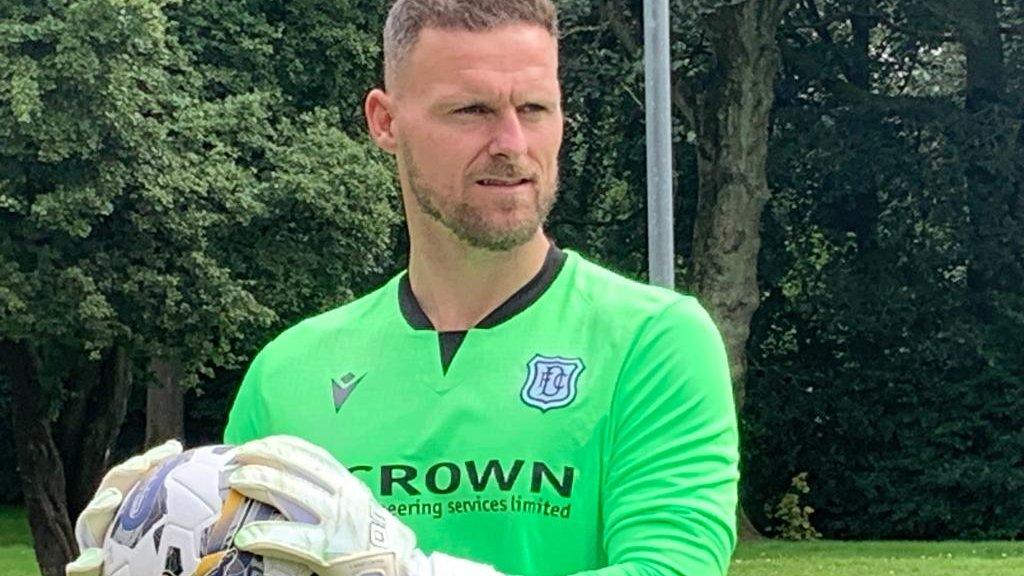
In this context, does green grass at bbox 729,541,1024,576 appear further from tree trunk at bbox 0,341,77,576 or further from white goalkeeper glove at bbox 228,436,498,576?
white goalkeeper glove at bbox 228,436,498,576

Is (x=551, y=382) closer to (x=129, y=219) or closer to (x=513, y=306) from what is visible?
(x=513, y=306)

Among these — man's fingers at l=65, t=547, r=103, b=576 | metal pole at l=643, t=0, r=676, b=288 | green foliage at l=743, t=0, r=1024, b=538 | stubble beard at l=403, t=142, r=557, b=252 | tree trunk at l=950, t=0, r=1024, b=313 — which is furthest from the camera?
green foliage at l=743, t=0, r=1024, b=538

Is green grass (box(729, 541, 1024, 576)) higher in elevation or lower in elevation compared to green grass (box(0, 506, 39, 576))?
higher

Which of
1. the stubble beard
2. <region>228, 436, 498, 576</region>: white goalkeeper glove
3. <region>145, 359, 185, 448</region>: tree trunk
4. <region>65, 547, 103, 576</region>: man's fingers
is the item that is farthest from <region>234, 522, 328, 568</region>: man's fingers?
<region>145, 359, 185, 448</region>: tree trunk

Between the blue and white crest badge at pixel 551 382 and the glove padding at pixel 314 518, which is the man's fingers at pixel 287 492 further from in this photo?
the blue and white crest badge at pixel 551 382

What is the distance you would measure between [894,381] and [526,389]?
26004 millimetres

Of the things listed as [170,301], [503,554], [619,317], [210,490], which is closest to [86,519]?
[210,490]

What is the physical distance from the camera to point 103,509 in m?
2.07

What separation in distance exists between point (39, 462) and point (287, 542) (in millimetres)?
19431

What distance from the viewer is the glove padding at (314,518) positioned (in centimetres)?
185

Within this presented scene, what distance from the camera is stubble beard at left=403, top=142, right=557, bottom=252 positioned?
2266 mm

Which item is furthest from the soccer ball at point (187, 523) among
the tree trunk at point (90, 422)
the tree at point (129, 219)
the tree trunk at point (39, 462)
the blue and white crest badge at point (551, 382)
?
the tree trunk at point (90, 422)

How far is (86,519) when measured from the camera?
6.84 feet

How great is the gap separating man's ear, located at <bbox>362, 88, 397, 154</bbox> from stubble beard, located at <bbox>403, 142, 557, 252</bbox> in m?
0.09
